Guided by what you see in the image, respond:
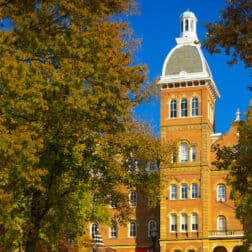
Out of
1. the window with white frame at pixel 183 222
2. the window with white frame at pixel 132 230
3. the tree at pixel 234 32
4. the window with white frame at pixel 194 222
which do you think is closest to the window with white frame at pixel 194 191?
the window with white frame at pixel 194 222

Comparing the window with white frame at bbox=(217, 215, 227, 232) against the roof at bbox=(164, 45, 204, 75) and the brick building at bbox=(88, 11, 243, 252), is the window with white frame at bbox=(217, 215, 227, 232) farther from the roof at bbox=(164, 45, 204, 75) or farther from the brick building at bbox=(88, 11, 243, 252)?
the roof at bbox=(164, 45, 204, 75)

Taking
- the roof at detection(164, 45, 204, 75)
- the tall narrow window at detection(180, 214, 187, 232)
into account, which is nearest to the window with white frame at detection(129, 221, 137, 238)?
the tall narrow window at detection(180, 214, 187, 232)

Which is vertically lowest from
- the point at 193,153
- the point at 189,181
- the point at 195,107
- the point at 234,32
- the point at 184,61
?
the point at 234,32

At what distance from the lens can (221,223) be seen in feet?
222

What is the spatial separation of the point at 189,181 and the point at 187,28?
1815 centimetres

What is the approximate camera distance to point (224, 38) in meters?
12.6

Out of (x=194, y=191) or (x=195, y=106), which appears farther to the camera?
(x=195, y=106)

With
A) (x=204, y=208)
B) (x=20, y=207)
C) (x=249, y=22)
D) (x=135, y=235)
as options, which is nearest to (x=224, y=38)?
(x=249, y=22)

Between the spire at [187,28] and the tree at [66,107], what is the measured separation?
1962 inches

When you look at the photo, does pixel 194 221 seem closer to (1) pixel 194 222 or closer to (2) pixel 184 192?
(1) pixel 194 222

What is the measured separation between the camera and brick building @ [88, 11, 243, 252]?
66812mm

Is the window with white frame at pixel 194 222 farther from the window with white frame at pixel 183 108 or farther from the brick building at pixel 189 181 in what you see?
the window with white frame at pixel 183 108

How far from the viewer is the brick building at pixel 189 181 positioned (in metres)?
66.8

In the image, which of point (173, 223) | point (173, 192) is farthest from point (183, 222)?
point (173, 192)
